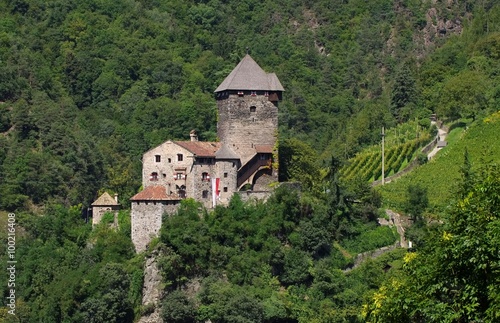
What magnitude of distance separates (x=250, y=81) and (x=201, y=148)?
440 centimetres

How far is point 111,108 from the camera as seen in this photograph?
379 feet

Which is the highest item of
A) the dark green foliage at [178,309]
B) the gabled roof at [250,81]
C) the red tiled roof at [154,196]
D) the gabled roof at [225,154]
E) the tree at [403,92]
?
the tree at [403,92]

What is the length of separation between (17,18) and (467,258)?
4054 inches

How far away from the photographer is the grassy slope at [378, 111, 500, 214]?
239ft

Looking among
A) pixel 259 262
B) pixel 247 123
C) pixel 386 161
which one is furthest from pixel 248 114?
pixel 386 161

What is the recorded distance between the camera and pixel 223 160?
65.4m

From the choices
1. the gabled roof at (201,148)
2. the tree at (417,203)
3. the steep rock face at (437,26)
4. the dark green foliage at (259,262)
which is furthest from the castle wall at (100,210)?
the steep rock face at (437,26)

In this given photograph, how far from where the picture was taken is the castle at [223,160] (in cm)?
6506

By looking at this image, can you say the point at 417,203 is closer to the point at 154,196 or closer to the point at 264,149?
the point at 264,149

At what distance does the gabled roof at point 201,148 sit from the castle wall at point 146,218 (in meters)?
2.73

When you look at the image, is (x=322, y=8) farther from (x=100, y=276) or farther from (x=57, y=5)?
(x=100, y=276)

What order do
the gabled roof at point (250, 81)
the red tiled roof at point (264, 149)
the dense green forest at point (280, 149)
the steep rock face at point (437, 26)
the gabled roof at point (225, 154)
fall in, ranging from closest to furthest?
the dense green forest at point (280, 149), the gabled roof at point (225, 154), the red tiled roof at point (264, 149), the gabled roof at point (250, 81), the steep rock face at point (437, 26)

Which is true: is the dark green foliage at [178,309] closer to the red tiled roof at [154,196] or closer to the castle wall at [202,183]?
the red tiled roof at [154,196]

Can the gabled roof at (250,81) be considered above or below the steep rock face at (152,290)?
above
